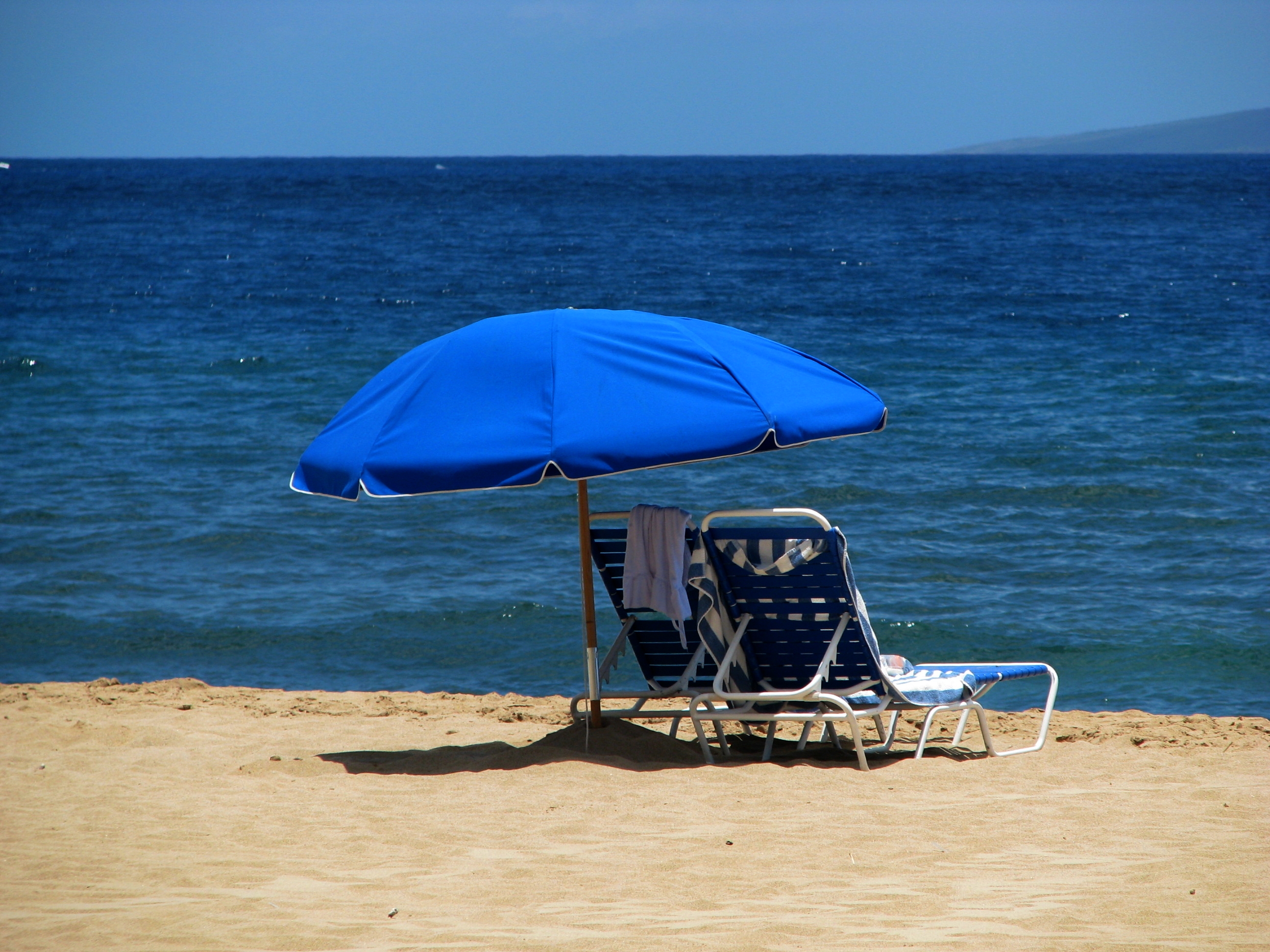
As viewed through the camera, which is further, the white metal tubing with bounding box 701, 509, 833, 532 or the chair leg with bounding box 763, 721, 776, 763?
the chair leg with bounding box 763, 721, 776, 763

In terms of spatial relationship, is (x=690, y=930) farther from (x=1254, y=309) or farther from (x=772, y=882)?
(x=1254, y=309)

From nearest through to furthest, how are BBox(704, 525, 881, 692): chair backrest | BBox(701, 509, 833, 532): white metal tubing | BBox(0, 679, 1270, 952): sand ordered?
BBox(0, 679, 1270, 952): sand
BBox(701, 509, 833, 532): white metal tubing
BBox(704, 525, 881, 692): chair backrest

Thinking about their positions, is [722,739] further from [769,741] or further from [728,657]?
[728,657]

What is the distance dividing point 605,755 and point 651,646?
527 mm

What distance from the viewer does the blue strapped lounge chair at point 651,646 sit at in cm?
546

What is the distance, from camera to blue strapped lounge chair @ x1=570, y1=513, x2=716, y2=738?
17.9 ft

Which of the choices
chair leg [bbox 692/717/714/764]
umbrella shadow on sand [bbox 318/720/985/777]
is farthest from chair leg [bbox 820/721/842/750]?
chair leg [bbox 692/717/714/764]

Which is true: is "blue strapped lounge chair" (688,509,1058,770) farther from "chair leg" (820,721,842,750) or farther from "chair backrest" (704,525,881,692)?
"chair leg" (820,721,842,750)

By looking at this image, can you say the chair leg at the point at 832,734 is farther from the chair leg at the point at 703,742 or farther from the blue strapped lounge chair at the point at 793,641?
the chair leg at the point at 703,742

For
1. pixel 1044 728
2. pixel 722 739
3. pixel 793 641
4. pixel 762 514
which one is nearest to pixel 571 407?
pixel 762 514

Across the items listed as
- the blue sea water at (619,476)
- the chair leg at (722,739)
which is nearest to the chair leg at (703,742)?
the chair leg at (722,739)

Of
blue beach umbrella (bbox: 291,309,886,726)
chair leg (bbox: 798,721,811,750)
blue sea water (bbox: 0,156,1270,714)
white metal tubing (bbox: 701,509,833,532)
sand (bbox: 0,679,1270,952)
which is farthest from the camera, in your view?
blue sea water (bbox: 0,156,1270,714)

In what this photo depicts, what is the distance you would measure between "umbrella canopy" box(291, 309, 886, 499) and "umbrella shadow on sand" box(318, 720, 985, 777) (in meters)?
1.40

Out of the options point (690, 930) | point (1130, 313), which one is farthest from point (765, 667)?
point (1130, 313)
